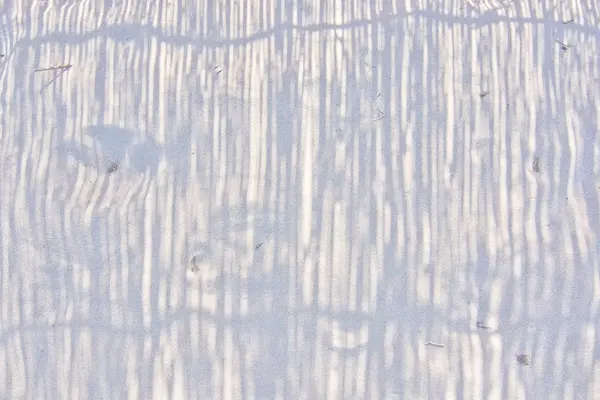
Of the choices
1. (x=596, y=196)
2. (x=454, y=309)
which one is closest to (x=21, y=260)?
(x=454, y=309)

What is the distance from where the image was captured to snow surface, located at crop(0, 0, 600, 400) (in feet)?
3.71

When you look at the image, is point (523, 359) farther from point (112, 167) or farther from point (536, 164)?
point (112, 167)

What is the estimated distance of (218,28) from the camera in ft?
4.00

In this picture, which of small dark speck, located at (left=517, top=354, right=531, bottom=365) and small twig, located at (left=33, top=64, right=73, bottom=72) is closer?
small dark speck, located at (left=517, top=354, right=531, bottom=365)

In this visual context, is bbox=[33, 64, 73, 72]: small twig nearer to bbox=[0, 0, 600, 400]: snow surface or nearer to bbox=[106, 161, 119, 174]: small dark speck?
bbox=[0, 0, 600, 400]: snow surface

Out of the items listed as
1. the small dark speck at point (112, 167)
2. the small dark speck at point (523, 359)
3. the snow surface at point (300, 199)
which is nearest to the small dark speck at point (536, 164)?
the snow surface at point (300, 199)

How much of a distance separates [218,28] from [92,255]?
549 mm

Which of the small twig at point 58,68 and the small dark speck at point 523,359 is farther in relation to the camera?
the small twig at point 58,68

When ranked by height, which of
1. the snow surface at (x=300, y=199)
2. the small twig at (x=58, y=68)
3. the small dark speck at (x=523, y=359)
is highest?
the small twig at (x=58, y=68)

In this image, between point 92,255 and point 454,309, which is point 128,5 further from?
point 454,309

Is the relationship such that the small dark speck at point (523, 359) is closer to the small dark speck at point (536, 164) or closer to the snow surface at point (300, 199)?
the snow surface at point (300, 199)

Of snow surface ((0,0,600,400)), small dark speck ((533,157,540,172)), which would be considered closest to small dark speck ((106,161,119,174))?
snow surface ((0,0,600,400))

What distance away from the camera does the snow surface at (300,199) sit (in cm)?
113

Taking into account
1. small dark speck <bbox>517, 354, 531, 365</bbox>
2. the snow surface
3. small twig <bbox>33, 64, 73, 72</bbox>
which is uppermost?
small twig <bbox>33, 64, 73, 72</bbox>
